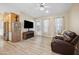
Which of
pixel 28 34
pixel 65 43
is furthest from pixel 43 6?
pixel 65 43

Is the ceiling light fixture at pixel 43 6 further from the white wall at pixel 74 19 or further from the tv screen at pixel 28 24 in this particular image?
the white wall at pixel 74 19

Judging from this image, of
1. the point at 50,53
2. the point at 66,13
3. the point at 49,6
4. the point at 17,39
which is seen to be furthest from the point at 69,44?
the point at 17,39

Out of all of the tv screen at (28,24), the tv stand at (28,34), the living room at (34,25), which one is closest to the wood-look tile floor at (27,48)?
the living room at (34,25)

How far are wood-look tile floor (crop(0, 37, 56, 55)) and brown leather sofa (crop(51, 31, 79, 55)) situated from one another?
113mm

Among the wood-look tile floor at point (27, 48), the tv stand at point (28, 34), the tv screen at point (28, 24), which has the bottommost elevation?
the wood-look tile floor at point (27, 48)

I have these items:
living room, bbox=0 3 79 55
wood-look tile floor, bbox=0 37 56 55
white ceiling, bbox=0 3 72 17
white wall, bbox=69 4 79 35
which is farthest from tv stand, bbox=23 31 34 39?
white wall, bbox=69 4 79 35

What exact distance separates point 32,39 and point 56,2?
35.9 inches

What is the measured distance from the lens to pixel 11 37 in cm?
257

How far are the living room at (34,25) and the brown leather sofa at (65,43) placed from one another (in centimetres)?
7

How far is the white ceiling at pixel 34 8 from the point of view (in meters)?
2.43

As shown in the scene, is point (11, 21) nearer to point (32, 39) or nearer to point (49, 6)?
point (32, 39)

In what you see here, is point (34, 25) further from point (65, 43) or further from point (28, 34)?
point (65, 43)

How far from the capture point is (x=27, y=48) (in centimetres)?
252

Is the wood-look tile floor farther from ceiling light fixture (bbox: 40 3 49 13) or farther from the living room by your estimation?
ceiling light fixture (bbox: 40 3 49 13)
